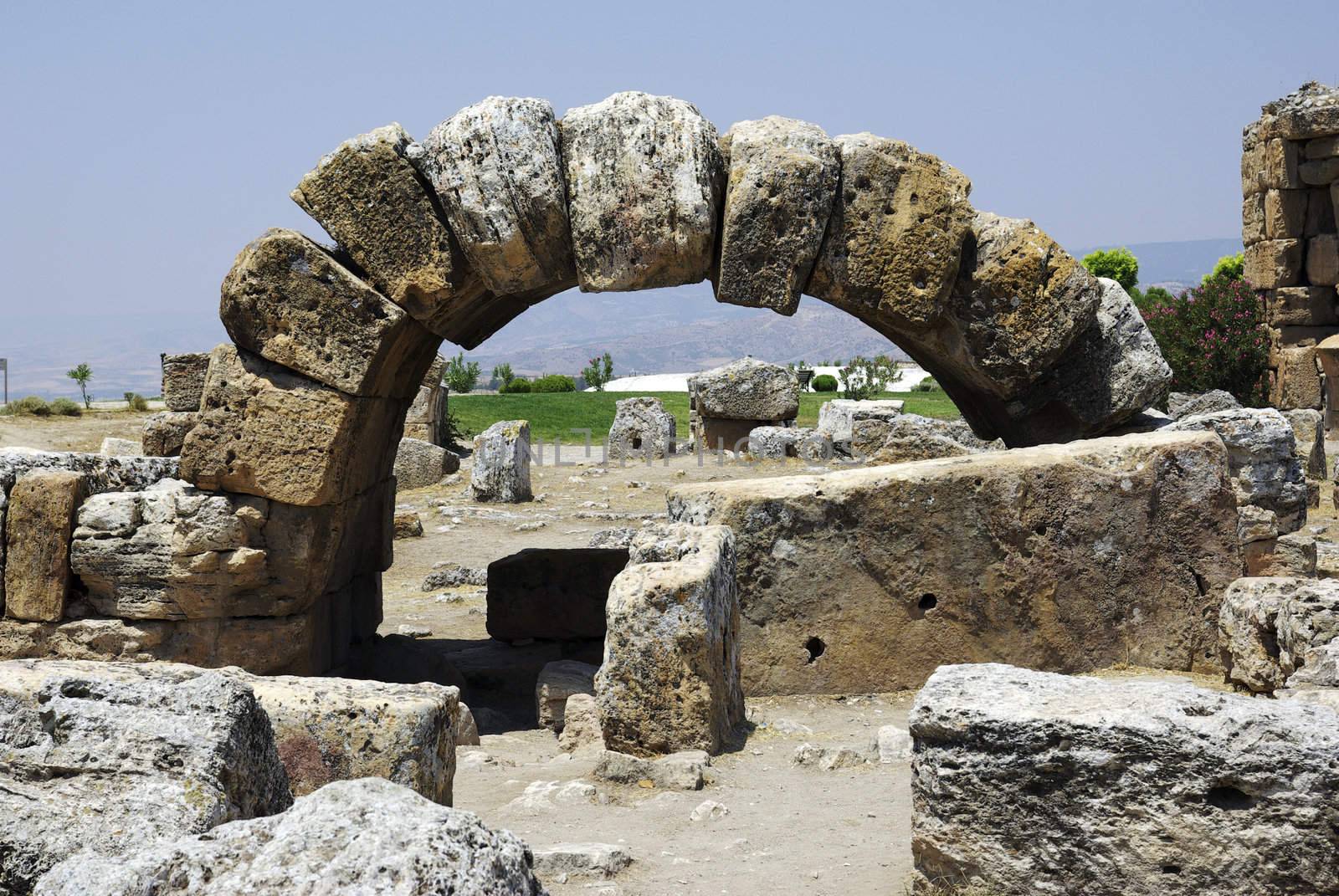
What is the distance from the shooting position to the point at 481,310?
821cm

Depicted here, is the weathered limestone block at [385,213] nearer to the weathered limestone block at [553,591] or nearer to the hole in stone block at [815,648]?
the hole in stone block at [815,648]

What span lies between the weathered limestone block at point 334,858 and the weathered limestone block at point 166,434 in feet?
17.5

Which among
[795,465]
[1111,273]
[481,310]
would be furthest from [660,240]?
[1111,273]

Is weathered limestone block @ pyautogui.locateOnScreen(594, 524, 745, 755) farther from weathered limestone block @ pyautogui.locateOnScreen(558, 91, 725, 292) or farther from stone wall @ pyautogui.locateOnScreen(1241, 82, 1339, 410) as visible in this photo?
stone wall @ pyautogui.locateOnScreen(1241, 82, 1339, 410)

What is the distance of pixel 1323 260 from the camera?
21234 millimetres

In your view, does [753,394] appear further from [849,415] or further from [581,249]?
[581,249]

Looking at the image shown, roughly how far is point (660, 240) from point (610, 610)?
2.32 meters

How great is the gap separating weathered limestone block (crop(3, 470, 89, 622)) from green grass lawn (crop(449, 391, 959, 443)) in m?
19.4

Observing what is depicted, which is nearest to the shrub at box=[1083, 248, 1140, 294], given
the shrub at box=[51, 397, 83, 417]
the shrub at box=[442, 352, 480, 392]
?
the shrub at box=[442, 352, 480, 392]

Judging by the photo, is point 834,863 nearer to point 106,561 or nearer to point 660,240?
point 660,240

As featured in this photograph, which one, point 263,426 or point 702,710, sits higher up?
point 263,426

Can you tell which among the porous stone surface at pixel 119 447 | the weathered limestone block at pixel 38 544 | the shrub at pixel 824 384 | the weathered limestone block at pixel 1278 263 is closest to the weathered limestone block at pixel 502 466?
the porous stone surface at pixel 119 447

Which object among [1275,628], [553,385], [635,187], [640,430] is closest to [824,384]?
[553,385]

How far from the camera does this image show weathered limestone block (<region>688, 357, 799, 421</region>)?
21.7 meters
